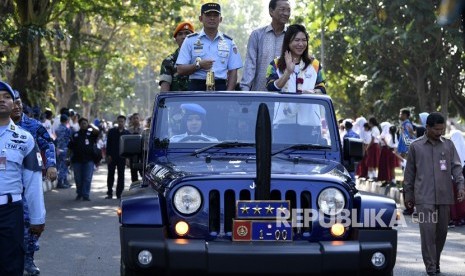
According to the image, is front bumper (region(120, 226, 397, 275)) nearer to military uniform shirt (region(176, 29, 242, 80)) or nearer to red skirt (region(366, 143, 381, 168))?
military uniform shirt (region(176, 29, 242, 80))

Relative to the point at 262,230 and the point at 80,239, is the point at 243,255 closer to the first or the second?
the point at 262,230

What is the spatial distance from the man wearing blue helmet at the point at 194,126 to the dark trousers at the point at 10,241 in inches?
76.2

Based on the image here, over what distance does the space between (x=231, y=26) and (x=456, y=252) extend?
127 m

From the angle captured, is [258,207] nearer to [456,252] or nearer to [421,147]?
[421,147]

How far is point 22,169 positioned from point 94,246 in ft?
20.6

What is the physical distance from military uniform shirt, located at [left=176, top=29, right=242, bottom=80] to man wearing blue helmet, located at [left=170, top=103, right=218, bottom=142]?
6.88 feet

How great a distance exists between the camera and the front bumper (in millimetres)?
→ 7273

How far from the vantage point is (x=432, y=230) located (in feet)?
38.0

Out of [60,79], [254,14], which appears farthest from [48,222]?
[254,14]

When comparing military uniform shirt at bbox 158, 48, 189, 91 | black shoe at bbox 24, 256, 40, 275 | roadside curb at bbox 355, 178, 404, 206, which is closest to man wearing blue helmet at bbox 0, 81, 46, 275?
black shoe at bbox 24, 256, 40, 275

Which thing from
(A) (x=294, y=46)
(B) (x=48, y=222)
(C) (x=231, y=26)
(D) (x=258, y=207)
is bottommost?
(B) (x=48, y=222)

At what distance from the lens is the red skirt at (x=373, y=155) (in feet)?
97.9

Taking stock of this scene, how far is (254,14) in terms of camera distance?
151125mm

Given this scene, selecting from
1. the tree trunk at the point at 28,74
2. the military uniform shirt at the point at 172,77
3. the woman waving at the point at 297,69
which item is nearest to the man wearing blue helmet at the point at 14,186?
the woman waving at the point at 297,69
